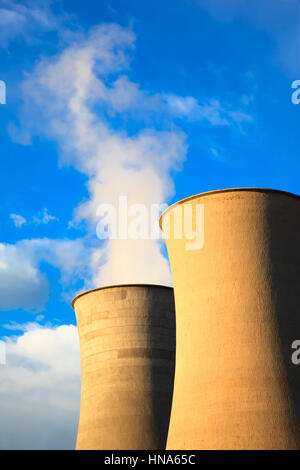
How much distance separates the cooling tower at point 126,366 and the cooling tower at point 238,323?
4635 millimetres

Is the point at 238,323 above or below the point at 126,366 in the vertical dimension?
below

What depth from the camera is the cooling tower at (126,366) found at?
15594mm

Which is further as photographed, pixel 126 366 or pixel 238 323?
pixel 126 366

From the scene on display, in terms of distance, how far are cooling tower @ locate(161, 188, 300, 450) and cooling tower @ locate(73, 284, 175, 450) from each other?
463 centimetres

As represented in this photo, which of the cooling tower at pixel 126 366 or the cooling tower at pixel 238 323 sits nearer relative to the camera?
the cooling tower at pixel 238 323

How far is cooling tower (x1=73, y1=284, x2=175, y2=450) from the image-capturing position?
1559cm

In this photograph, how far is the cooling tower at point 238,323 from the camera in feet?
33.5

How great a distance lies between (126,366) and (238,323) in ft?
20.8

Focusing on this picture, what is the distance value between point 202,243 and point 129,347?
6.12 meters

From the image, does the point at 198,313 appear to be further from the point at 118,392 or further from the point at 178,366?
the point at 118,392

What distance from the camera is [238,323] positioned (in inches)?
420

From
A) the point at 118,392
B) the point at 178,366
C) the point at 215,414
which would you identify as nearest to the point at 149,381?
the point at 118,392

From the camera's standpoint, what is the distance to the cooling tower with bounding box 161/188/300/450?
402 inches

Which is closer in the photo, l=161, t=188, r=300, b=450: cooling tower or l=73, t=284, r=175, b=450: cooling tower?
l=161, t=188, r=300, b=450: cooling tower
